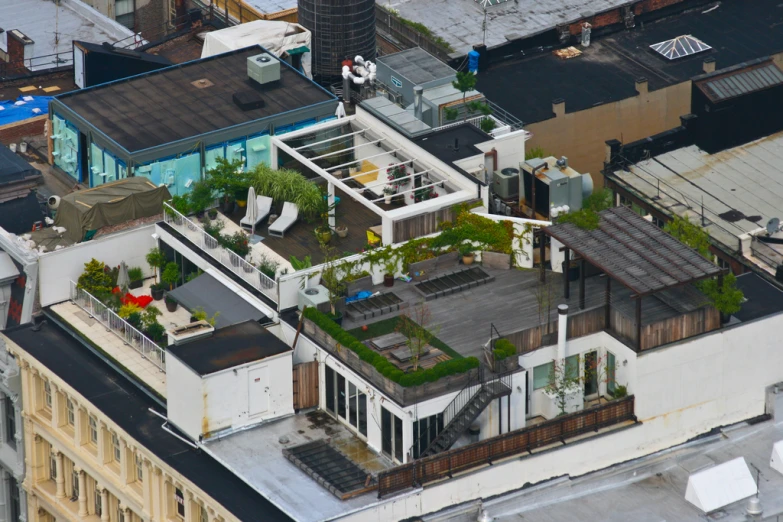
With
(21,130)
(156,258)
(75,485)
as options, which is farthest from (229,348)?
(21,130)

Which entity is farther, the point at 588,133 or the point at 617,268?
the point at 588,133

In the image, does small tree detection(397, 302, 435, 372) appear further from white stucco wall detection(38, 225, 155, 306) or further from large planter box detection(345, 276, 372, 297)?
white stucco wall detection(38, 225, 155, 306)

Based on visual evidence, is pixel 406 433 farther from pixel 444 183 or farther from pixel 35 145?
pixel 35 145

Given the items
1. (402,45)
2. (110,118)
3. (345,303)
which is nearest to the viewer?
(345,303)

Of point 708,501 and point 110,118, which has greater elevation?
point 110,118

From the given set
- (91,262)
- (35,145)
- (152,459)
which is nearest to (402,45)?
(35,145)

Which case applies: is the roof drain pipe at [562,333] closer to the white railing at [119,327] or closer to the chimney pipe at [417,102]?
the white railing at [119,327]
